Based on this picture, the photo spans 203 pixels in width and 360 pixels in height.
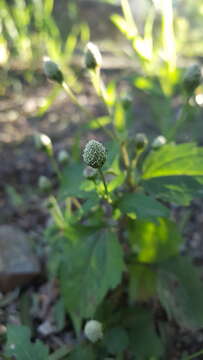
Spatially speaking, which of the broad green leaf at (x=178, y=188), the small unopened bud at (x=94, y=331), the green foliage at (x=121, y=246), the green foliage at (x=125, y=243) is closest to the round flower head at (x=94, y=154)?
the green foliage at (x=121, y=246)

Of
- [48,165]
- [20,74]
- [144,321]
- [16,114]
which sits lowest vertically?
[144,321]

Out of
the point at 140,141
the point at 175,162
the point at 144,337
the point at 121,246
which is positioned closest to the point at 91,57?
the point at 140,141

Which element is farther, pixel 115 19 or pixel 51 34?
pixel 51 34

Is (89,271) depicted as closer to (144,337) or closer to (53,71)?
(144,337)

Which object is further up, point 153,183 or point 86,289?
point 153,183

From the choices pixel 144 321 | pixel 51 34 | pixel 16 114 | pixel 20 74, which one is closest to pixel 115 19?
pixel 144 321

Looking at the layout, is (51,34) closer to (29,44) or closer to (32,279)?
(29,44)
